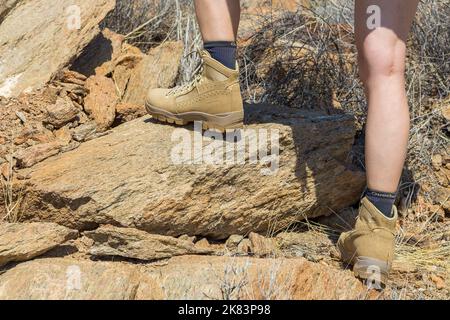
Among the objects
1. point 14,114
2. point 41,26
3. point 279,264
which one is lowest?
point 279,264

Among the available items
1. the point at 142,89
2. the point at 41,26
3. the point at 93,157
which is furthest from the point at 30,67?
the point at 93,157

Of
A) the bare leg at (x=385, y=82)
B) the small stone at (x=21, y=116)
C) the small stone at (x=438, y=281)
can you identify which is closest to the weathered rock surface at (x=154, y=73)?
the small stone at (x=21, y=116)

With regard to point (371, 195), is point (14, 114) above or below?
above

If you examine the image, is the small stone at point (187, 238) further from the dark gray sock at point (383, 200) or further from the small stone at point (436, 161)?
the small stone at point (436, 161)

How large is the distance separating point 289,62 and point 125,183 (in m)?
1.54

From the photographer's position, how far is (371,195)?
99.3 inches

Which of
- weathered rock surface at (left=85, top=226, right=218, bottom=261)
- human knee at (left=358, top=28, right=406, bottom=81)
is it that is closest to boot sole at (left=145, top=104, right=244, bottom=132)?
weathered rock surface at (left=85, top=226, right=218, bottom=261)

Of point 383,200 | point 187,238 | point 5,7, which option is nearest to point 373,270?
point 383,200

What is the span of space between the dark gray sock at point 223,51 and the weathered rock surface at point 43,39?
3.48ft

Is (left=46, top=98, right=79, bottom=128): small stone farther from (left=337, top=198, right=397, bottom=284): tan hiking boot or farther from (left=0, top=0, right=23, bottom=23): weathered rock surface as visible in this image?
(left=337, top=198, right=397, bottom=284): tan hiking boot

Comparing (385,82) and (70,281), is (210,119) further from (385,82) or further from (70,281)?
(70,281)

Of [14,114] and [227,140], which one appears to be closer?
[227,140]

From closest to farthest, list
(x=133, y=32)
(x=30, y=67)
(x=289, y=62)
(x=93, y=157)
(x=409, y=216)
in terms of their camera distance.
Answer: (x=93, y=157) → (x=409, y=216) → (x=30, y=67) → (x=289, y=62) → (x=133, y=32)

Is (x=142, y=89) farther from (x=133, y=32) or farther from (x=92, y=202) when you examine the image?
(x=92, y=202)
